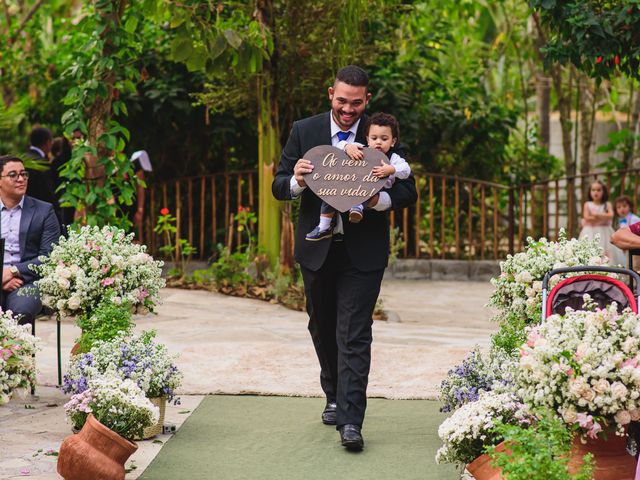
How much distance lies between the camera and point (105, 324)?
6.25m

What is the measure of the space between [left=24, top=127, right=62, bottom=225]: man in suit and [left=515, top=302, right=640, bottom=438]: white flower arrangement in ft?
20.9

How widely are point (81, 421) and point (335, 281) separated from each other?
1.51m

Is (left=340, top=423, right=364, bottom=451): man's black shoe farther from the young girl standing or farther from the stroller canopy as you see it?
the young girl standing

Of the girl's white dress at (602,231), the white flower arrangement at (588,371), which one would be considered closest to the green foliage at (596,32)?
the white flower arrangement at (588,371)

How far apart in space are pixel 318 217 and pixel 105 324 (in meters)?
1.42

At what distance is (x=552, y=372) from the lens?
4.25 meters

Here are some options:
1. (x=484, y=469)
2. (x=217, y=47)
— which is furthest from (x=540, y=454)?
(x=217, y=47)

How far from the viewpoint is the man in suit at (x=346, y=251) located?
5637 mm

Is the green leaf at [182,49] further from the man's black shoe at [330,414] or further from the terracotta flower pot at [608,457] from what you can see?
the terracotta flower pot at [608,457]

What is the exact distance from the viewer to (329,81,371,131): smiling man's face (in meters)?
5.66

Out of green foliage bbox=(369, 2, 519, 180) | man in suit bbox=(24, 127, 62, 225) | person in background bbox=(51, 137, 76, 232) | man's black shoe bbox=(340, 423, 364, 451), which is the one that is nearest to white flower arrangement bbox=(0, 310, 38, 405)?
man's black shoe bbox=(340, 423, 364, 451)

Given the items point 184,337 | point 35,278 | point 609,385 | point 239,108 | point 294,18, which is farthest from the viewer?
point 239,108

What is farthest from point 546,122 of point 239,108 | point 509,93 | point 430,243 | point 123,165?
point 123,165

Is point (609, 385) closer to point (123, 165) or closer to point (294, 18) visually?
point (123, 165)
